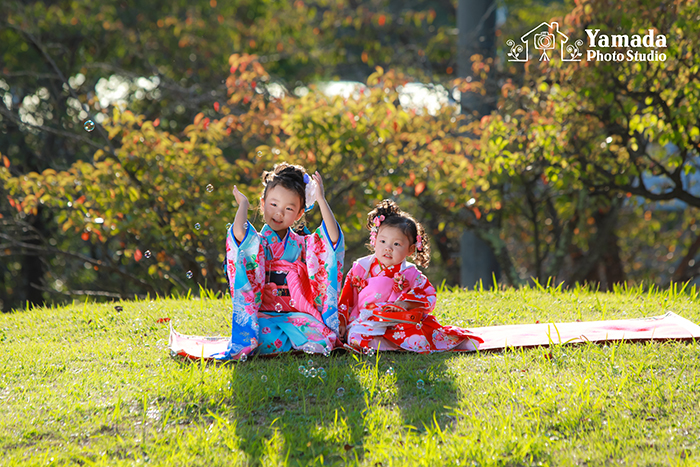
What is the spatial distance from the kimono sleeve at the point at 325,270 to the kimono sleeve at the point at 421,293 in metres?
0.46

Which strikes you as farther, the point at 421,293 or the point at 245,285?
the point at 421,293

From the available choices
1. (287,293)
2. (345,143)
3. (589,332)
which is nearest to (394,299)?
(287,293)

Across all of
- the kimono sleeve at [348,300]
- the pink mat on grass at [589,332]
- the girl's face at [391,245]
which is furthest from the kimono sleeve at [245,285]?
the pink mat on grass at [589,332]

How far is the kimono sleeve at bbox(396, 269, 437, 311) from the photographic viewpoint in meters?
4.13

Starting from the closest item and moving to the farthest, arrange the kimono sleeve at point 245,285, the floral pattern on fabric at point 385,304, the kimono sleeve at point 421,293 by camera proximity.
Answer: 1. the kimono sleeve at point 245,285
2. the floral pattern on fabric at point 385,304
3. the kimono sleeve at point 421,293

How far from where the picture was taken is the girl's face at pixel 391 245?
4.09 metres

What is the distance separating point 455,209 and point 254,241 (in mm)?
3842

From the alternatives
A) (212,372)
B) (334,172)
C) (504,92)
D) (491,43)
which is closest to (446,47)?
(491,43)

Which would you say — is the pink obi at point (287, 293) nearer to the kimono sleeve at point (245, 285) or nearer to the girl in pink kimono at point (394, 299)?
the kimono sleeve at point (245, 285)

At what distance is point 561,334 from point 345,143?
3063 millimetres

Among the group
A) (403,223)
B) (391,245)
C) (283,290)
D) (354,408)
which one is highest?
(403,223)

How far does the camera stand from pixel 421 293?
13.7ft

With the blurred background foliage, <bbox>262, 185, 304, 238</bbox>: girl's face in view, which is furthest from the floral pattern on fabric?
the blurred background foliage

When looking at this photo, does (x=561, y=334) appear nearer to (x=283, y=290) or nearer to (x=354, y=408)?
(x=354, y=408)
